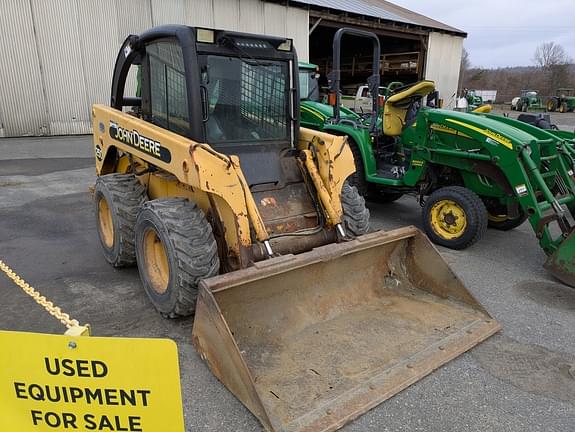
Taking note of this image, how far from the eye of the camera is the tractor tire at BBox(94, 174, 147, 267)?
404cm

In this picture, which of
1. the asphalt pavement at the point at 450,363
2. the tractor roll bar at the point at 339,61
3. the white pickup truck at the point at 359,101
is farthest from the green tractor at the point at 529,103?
the tractor roll bar at the point at 339,61

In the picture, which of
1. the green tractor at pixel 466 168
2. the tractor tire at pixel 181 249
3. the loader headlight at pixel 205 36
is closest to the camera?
A: the tractor tire at pixel 181 249

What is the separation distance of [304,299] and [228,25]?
1372 centimetres

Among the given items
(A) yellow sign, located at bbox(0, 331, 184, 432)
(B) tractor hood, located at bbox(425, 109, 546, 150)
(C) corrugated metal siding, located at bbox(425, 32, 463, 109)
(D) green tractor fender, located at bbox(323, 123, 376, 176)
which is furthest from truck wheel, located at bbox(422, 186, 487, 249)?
(C) corrugated metal siding, located at bbox(425, 32, 463, 109)

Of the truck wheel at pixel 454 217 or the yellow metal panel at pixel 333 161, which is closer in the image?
the yellow metal panel at pixel 333 161

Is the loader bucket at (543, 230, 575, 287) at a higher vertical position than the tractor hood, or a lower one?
lower

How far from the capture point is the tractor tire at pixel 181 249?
3086 millimetres

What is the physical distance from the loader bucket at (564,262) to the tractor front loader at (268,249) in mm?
1318

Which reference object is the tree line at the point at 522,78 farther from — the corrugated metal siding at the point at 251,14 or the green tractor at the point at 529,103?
the corrugated metal siding at the point at 251,14

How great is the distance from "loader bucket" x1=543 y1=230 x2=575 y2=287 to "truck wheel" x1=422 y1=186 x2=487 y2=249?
2.71 ft

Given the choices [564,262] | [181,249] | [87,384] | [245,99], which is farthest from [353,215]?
[87,384]

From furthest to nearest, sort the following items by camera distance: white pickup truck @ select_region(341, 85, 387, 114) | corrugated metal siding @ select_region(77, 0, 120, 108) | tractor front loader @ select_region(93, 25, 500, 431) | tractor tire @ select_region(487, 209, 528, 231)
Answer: white pickup truck @ select_region(341, 85, 387, 114), corrugated metal siding @ select_region(77, 0, 120, 108), tractor tire @ select_region(487, 209, 528, 231), tractor front loader @ select_region(93, 25, 500, 431)

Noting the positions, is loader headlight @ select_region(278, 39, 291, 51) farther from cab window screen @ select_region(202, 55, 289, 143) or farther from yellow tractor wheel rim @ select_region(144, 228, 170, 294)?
yellow tractor wheel rim @ select_region(144, 228, 170, 294)

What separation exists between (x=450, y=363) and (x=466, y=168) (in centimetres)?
276
